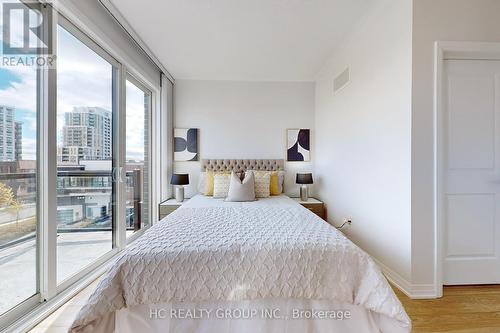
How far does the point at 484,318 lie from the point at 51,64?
3833mm

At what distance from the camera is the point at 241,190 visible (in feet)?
10.5

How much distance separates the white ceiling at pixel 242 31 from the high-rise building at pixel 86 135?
1103mm

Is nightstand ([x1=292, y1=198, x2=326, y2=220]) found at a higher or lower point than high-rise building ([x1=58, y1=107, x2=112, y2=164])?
lower

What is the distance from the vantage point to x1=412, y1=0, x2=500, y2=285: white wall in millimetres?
1948

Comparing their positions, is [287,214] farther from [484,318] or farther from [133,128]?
[133,128]

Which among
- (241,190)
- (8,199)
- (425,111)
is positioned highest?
(425,111)

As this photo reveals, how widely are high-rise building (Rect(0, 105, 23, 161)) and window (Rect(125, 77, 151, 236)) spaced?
4.11 feet

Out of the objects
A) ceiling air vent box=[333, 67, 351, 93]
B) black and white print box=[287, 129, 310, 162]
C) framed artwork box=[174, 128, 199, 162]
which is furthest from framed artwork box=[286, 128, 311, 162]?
framed artwork box=[174, 128, 199, 162]

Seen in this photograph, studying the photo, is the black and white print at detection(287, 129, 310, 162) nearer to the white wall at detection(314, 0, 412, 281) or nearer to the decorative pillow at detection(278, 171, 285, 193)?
the decorative pillow at detection(278, 171, 285, 193)

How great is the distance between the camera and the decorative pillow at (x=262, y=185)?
3.53 metres

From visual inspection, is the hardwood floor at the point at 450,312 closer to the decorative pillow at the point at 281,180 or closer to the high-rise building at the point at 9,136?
the high-rise building at the point at 9,136

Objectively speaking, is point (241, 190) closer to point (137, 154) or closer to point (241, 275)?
point (137, 154)

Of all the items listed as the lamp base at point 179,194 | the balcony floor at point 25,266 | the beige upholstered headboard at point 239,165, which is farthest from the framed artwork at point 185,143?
the balcony floor at point 25,266

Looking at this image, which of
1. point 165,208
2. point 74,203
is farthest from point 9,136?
point 165,208
